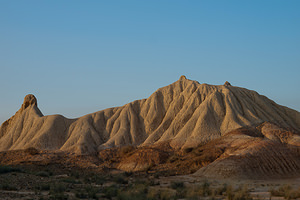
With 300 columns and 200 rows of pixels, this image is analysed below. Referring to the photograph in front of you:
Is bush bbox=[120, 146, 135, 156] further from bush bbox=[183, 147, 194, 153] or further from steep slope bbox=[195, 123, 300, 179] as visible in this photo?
steep slope bbox=[195, 123, 300, 179]

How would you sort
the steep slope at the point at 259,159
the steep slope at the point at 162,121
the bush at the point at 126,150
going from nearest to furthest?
the steep slope at the point at 259,159
the bush at the point at 126,150
the steep slope at the point at 162,121

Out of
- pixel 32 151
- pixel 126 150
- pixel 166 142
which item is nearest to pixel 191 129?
pixel 166 142

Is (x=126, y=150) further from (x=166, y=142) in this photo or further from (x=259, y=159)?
(x=259, y=159)

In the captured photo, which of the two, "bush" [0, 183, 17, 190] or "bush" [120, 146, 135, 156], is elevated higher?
"bush" [120, 146, 135, 156]

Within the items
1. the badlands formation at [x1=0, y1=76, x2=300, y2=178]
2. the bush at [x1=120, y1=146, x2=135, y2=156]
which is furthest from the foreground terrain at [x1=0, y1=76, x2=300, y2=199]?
the badlands formation at [x1=0, y1=76, x2=300, y2=178]

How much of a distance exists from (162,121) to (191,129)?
8381 millimetres

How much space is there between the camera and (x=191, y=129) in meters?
48.3

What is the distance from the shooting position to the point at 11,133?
6256 centimetres

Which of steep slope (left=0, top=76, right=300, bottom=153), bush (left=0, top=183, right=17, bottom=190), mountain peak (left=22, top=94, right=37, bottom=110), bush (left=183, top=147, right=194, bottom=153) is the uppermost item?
mountain peak (left=22, top=94, right=37, bottom=110)

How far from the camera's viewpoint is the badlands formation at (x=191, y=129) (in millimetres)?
35031

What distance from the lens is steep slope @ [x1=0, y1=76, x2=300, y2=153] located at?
48.2 meters

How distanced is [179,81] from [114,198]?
43884 millimetres

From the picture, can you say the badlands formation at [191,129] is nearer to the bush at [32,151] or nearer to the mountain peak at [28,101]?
the mountain peak at [28,101]

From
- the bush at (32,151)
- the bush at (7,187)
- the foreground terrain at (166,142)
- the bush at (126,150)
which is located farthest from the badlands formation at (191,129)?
the bush at (7,187)
